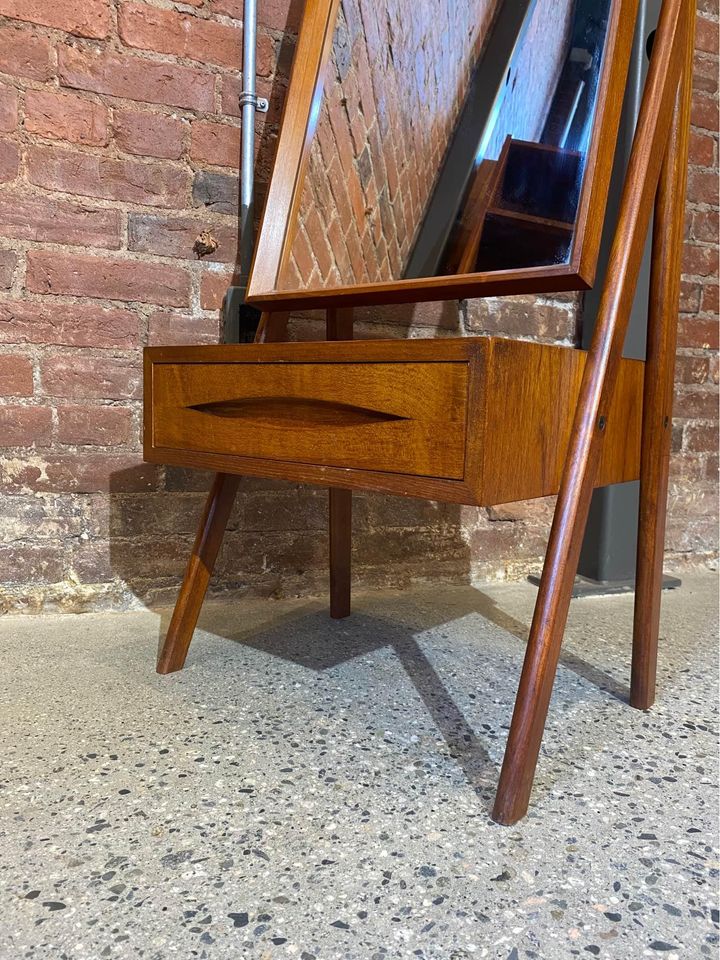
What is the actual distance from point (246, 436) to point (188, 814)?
0.51m

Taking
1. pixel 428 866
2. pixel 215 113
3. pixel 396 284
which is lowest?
pixel 428 866

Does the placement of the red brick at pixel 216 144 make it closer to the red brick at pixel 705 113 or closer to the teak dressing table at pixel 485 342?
the teak dressing table at pixel 485 342

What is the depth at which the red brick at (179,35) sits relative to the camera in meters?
1.48

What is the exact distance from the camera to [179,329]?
5.21ft

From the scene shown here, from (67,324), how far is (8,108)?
0.43 m

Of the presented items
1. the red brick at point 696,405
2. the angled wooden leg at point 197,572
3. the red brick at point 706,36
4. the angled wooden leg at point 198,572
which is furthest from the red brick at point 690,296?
the angled wooden leg at point 197,572

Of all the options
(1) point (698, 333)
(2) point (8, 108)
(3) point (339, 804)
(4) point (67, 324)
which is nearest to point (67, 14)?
(2) point (8, 108)

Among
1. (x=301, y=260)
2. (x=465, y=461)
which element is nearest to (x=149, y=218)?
(x=301, y=260)

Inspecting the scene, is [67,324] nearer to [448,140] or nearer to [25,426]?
[25,426]

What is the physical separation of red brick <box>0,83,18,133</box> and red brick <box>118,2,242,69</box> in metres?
0.26

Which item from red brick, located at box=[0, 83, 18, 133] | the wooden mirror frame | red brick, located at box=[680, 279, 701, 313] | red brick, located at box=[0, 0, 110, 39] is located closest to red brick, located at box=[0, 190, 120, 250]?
red brick, located at box=[0, 83, 18, 133]

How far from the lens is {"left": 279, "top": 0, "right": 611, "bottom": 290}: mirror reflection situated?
3.28ft

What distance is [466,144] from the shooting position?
3.79 ft

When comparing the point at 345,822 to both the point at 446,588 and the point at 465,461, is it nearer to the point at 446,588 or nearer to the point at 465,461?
the point at 465,461
